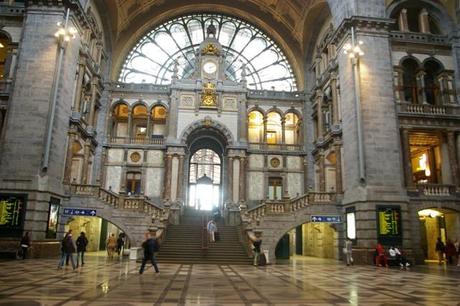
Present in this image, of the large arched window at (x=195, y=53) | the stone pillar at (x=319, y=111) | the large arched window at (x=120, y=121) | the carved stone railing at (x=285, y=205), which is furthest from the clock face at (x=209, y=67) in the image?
the carved stone railing at (x=285, y=205)

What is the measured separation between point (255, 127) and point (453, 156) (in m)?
15.2

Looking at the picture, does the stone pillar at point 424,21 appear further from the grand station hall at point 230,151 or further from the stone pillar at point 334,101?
the stone pillar at point 334,101

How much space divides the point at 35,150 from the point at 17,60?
5.26 m

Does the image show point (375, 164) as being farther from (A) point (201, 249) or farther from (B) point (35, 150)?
(B) point (35, 150)

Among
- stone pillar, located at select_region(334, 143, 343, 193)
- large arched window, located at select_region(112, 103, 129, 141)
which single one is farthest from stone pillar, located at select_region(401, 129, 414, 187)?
large arched window, located at select_region(112, 103, 129, 141)

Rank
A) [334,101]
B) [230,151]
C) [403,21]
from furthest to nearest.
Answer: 1. [230,151]
2. [334,101]
3. [403,21]

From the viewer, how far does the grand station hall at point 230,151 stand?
12711mm

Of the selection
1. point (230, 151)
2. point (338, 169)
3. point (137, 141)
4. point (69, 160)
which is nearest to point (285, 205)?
point (338, 169)

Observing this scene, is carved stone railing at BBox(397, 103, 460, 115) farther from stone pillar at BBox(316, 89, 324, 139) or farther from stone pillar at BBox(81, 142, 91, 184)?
stone pillar at BBox(81, 142, 91, 184)

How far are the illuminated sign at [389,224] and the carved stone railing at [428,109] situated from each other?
612 cm

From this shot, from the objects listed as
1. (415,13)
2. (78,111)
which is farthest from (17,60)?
(415,13)

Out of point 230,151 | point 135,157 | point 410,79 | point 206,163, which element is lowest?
point 135,157

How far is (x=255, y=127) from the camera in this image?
31.7m

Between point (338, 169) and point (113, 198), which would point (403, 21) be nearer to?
point (338, 169)
